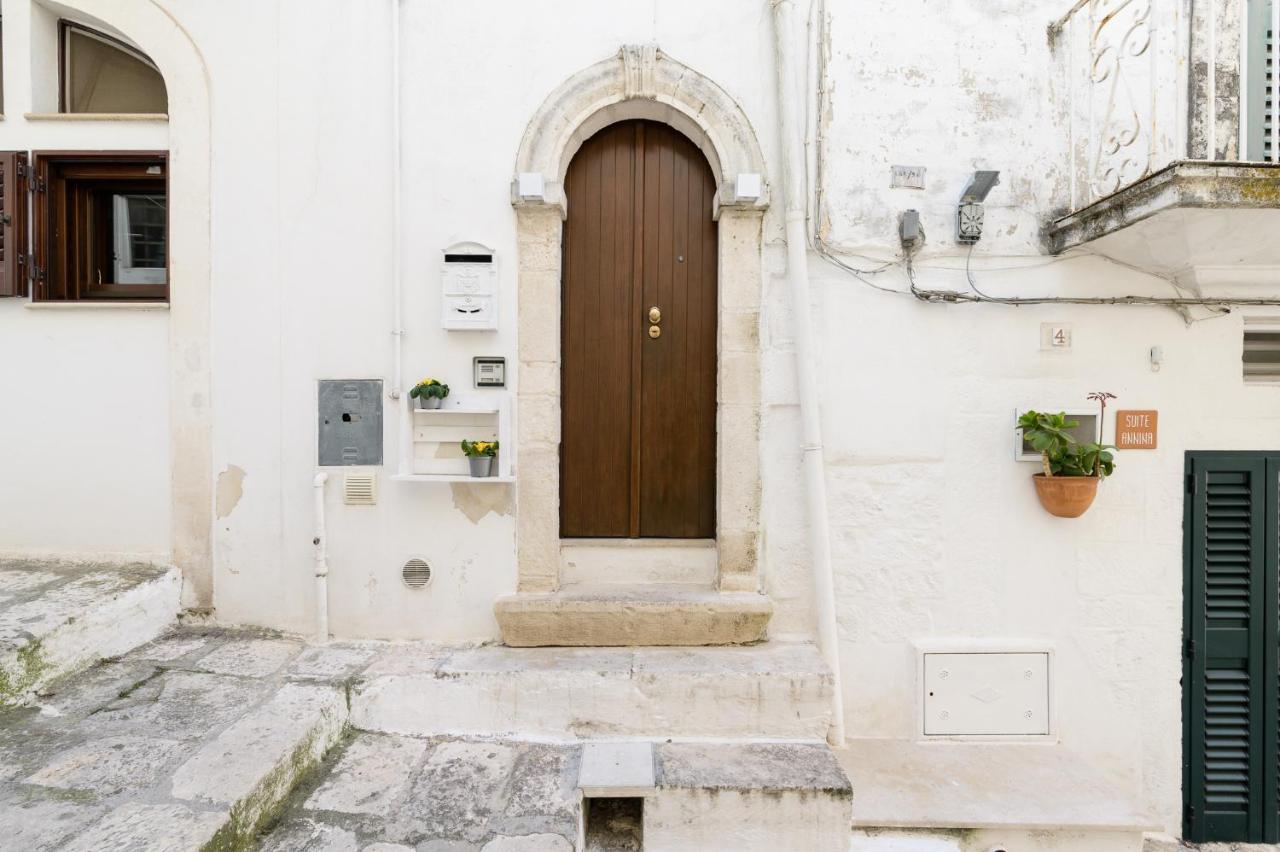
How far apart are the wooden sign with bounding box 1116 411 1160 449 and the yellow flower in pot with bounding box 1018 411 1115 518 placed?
0.24 metres

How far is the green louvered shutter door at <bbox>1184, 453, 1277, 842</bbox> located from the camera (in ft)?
11.8

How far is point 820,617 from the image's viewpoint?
11.4 ft

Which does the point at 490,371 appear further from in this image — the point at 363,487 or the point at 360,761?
the point at 360,761

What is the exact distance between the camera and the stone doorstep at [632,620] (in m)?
3.41

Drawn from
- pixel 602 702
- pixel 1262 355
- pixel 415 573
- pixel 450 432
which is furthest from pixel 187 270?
pixel 1262 355

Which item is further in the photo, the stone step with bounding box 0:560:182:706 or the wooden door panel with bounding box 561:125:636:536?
the wooden door panel with bounding box 561:125:636:536

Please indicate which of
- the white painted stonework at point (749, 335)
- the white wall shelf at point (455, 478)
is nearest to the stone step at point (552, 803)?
the white painted stonework at point (749, 335)

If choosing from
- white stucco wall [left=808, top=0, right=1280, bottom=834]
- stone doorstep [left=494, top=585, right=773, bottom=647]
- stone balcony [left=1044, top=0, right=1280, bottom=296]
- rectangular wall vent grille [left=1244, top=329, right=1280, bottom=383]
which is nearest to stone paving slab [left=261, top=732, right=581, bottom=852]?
stone doorstep [left=494, top=585, right=773, bottom=647]

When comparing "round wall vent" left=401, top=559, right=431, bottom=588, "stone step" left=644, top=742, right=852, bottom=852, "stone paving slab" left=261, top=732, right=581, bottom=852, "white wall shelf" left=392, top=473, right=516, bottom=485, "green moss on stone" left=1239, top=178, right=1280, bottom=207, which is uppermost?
"green moss on stone" left=1239, top=178, right=1280, bottom=207

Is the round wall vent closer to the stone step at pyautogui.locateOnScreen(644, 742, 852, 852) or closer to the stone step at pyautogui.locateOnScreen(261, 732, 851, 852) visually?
the stone step at pyautogui.locateOnScreen(261, 732, 851, 852)

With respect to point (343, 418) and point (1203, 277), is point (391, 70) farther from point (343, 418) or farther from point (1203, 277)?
point (1203, 277)

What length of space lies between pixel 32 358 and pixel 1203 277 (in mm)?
A: 6511

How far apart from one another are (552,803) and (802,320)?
262 centimetres

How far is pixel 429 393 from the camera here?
3455 mm
